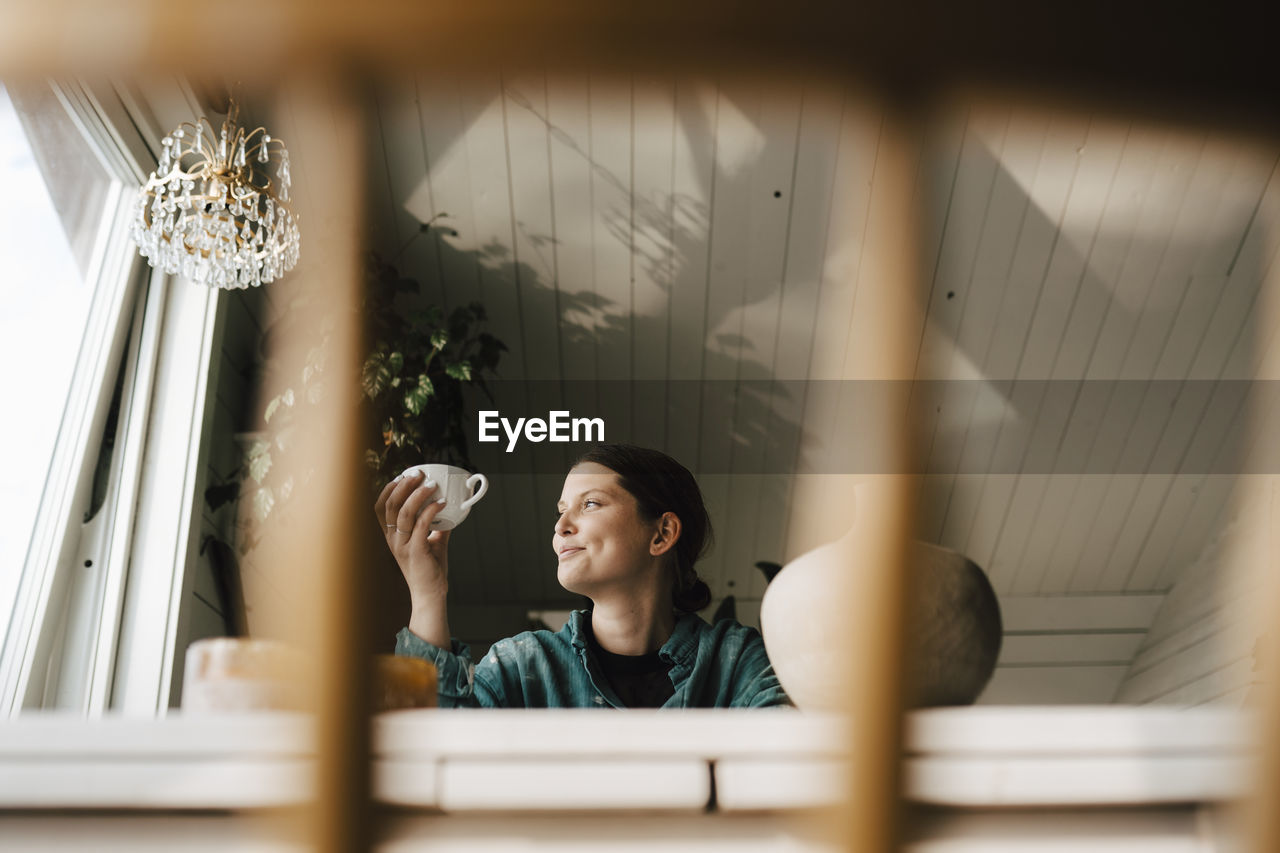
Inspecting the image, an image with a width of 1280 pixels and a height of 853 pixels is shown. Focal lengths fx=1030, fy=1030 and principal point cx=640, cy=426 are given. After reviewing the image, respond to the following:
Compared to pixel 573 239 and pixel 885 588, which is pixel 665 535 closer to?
pixel 885 588

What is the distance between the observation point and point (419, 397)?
7.52 feet

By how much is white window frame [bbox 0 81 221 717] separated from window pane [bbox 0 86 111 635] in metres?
0.03

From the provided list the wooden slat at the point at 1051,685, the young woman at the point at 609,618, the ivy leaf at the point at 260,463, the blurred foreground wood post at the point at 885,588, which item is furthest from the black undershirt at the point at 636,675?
the wooden slat at the point at 1051,685

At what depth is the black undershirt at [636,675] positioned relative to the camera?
4.54ft

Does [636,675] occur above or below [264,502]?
below

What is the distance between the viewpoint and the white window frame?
1.88 m

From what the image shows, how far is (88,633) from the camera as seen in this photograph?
1928 millimetres

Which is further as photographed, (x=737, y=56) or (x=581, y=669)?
(x=581, y=669)

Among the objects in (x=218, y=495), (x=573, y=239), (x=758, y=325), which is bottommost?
(x=218, y=495)

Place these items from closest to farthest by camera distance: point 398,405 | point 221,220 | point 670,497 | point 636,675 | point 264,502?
point 636,675 < point 670,497 < point 221,220 < point 264,502 < point 398,405

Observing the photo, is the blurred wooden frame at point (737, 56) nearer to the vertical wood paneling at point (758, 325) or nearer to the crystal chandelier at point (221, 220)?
the crystal chandelier at point (221, 220)

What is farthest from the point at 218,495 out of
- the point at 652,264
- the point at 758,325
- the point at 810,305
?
the point at 810,305

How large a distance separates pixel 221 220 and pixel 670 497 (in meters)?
0.94

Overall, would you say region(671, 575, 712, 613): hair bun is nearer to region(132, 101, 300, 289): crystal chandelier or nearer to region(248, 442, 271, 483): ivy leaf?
region(132, 101, 300, 289): crystal chandelier
